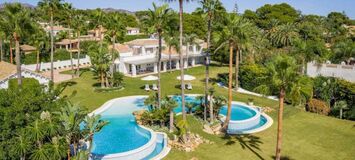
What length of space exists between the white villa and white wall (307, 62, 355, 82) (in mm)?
22530

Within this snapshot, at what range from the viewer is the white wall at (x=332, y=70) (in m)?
40.3

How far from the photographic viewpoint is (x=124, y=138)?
28328 millimetres

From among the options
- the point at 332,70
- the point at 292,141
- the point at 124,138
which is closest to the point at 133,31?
the point at 332,70

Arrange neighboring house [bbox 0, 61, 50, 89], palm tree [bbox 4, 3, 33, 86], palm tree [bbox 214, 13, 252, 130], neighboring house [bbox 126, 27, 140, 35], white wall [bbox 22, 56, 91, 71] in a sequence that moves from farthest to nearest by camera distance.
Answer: neighboring house [bbox 126, 27, 140, 35] < white wall [bbox 22, 56, 91, 71] < neighboring house [bbox 0, 61, 50, 89] < palm tree [bbox 4, 3, 33, 86] < palm tree [bbox 214, 13, 252, 130]

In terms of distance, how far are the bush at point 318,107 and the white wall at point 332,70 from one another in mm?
7456

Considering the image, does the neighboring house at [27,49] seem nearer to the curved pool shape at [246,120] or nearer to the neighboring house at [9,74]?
the neighboring house at [9,74]

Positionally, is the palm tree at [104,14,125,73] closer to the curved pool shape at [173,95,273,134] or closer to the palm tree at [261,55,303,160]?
the curved pool shape at [173,95,273,134]

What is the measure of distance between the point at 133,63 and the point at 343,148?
36.5m

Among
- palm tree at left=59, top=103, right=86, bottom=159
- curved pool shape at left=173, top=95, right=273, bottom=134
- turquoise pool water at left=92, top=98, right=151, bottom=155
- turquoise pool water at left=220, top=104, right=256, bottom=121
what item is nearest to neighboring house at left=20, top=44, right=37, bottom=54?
turquoise pool water at left=92, top=98, right=151, bottom=155

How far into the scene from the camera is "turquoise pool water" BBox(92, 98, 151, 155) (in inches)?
1022

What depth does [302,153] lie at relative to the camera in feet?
80.4

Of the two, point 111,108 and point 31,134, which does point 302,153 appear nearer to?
point 31,134

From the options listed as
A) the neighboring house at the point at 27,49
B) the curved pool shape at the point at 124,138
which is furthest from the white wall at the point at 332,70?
the neighboring house at the point at 27,49

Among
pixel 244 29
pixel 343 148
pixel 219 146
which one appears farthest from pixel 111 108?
pixel 343 148
